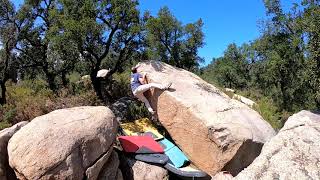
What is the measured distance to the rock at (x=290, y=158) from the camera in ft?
19.2

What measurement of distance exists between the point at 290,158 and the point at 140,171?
6370 millimetres

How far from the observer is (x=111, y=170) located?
37.1ft

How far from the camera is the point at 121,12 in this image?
19328 millimetres

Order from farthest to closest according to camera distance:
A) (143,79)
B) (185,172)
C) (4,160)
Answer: (143,79), (185,172), (4,160)

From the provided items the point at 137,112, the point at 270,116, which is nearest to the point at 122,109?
the point at 137,112

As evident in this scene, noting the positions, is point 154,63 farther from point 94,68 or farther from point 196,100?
point 94,68

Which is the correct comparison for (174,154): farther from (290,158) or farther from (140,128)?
(290,158)

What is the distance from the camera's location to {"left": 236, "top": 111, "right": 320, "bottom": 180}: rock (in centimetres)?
586

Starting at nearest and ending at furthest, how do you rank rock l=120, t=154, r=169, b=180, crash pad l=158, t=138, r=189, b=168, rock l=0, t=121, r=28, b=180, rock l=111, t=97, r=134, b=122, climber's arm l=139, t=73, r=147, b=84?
rock l=0, t=121, r=28, b=180, rock l=120, t=154, r=169, b=180, crash pad l=158, t=138, r=189, b=168, climber's arm l=139, t=73, r=147, b=84, rock l=111, t=97, r=134, b=122

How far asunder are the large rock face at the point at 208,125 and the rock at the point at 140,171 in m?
1.51

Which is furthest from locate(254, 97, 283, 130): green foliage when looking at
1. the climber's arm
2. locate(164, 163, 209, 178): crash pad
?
the climber's arm

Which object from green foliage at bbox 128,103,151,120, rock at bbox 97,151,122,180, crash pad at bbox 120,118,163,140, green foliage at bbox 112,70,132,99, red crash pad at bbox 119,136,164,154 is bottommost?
rock at bbox 97,151,122,180

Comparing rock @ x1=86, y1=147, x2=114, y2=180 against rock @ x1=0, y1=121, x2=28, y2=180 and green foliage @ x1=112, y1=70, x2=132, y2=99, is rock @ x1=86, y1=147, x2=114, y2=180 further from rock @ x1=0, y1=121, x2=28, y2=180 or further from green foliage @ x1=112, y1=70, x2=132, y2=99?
green foliage @ x1=112, y1=70, x2=132, y2=99

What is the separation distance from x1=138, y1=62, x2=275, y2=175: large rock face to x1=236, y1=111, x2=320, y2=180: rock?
457cm
